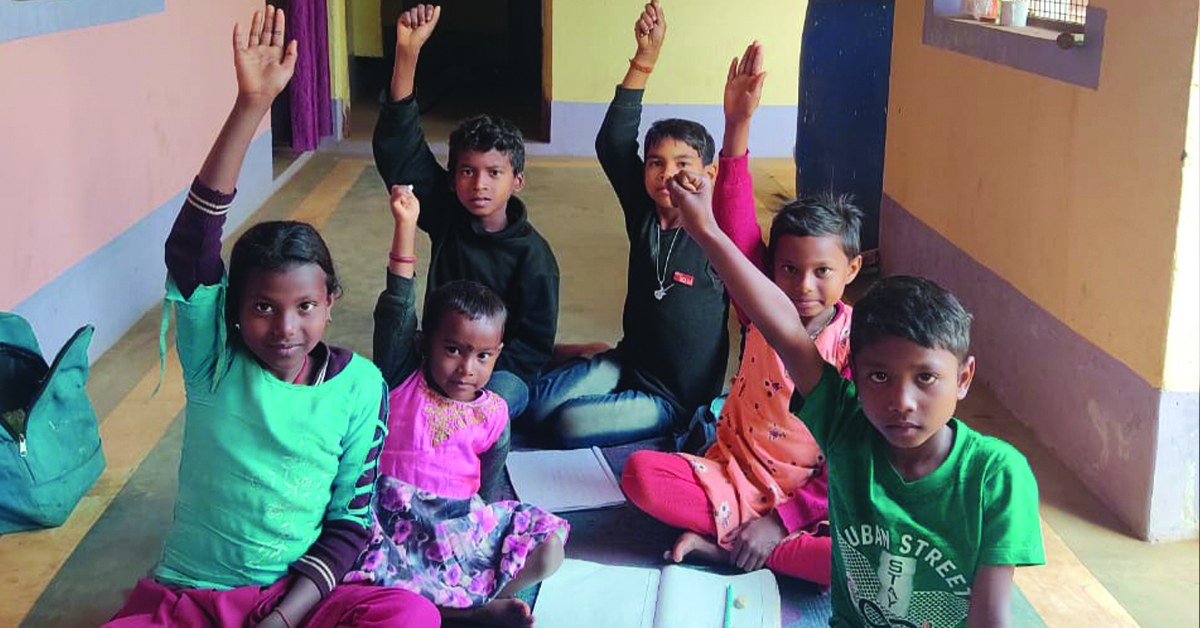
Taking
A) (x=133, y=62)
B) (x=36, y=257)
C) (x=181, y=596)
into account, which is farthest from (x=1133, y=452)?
(x=133, y=62)

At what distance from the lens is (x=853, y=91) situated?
4.51 metres

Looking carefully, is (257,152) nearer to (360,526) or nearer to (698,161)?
(698,161)

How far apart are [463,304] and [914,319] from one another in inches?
34.3

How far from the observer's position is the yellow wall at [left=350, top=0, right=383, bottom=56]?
842 centimetres

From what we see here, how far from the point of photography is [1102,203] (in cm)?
251

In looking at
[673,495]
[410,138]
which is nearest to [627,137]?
[410,138]

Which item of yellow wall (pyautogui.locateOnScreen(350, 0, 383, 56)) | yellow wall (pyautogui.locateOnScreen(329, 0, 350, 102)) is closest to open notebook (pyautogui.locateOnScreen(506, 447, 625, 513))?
yellow wall (pyautogui.locateOnScreen(329, 0, 350, 102))

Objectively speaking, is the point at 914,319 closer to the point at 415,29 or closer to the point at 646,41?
the point at 646,41

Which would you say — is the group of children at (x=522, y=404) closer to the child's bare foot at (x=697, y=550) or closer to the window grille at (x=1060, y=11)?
the child's bare foot at (x=697, y=550)

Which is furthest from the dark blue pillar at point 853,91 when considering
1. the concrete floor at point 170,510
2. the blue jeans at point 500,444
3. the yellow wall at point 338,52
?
the yellow wall at point 338,52

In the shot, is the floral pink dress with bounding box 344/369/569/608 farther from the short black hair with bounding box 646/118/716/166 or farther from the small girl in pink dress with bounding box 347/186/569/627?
the short black hair with bounding box 646/118/716/166

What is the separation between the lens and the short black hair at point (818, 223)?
2.09 meters

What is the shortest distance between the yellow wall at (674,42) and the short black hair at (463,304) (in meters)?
4.94

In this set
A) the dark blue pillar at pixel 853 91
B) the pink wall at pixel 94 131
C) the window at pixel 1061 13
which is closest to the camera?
the pink wall at pixel 94 131
